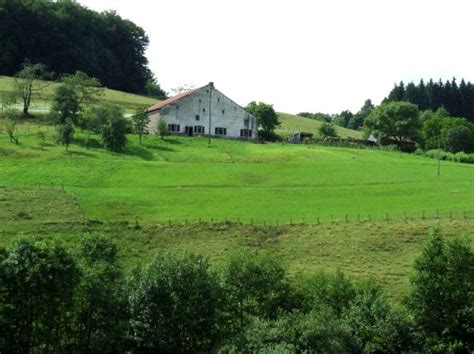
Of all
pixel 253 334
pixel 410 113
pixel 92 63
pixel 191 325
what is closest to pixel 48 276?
pixel 191 325

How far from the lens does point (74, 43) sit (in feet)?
485

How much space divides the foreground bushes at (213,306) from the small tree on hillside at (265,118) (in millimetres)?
66018

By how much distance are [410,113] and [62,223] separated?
234ft

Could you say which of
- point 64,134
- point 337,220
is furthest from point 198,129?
point 337,220

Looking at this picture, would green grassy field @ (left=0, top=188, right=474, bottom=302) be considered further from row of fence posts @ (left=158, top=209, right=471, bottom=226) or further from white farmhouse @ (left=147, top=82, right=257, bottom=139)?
white farmhouse @ (left=147, top=82, right=257, bottom=139)

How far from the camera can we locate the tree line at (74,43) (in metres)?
139

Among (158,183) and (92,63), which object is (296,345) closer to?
(158,183)

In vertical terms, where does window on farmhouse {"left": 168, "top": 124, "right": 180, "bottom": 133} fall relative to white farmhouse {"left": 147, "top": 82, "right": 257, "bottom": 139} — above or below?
below

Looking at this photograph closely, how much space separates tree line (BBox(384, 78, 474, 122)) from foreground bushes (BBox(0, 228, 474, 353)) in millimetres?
131927

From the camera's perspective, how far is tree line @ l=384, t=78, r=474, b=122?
162375 mm

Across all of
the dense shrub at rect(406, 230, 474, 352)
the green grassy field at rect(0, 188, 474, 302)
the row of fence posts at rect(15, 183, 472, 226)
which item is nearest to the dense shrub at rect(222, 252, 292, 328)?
the green grassy field at rect(0, 188, 474, 302)

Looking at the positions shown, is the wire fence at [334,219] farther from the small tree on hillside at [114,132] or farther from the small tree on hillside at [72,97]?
the small tree on hillside at [72,97]

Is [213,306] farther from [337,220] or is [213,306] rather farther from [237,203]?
[237,203]

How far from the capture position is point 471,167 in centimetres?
7981
